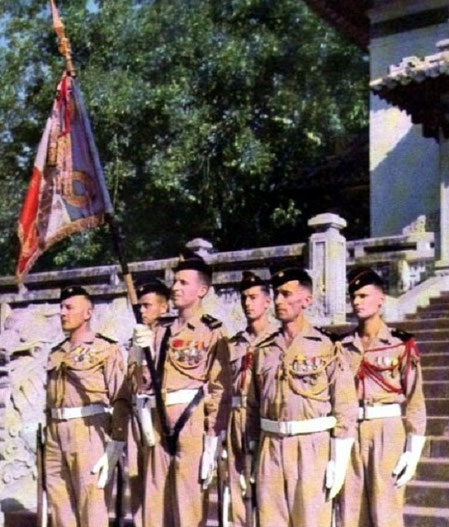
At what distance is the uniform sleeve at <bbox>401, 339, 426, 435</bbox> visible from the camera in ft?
17.8

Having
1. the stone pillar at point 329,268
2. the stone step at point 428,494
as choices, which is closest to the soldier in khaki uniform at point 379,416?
the stone step at point 428,494

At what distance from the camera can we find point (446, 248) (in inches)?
512

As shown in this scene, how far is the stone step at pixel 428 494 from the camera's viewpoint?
286 inches

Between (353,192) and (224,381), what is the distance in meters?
13.2

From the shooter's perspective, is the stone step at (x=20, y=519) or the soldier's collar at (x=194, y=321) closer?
the soldier's collar at (x=194, y=321)

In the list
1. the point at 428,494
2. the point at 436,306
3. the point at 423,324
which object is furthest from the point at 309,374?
the point at 436,306

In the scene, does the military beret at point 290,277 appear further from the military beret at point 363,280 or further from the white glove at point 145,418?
the white glove at point 145,418

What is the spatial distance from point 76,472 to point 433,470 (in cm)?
291

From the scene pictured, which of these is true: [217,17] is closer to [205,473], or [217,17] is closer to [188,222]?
[188,222]

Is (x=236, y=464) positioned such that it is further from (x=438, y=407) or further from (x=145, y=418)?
(x=438, y=407)

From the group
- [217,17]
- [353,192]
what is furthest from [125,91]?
[353,192]

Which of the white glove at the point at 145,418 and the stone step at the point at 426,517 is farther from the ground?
the white glove at the point at 145,418

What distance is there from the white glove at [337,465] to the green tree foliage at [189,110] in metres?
12.0

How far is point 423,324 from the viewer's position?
10742 mm
